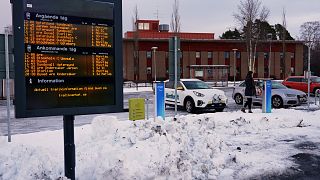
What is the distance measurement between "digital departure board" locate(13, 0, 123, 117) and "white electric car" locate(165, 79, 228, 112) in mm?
11646

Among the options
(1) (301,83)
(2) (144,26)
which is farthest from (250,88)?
(2) (144,26)

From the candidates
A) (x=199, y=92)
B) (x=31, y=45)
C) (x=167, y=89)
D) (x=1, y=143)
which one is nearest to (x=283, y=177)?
(x=31, y=45)

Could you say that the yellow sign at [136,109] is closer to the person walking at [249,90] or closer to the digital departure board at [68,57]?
the digital departure board at [68,57]

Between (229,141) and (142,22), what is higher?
(142,22)

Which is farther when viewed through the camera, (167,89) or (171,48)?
(167,89)

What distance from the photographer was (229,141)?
31.5ft

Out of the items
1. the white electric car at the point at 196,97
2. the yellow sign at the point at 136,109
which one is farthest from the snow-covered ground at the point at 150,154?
the white electric car at the point at 196,97

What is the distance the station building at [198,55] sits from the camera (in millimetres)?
66562

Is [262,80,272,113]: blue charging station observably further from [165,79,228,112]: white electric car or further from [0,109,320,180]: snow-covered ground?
[0,109,320,180]: snow-covered ground

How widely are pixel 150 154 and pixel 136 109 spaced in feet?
14.1

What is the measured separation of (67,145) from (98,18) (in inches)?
75.0

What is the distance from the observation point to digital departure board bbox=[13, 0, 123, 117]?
4.87m

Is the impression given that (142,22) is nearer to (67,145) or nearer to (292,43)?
(292,43)

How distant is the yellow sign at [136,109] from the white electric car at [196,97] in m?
6.42
